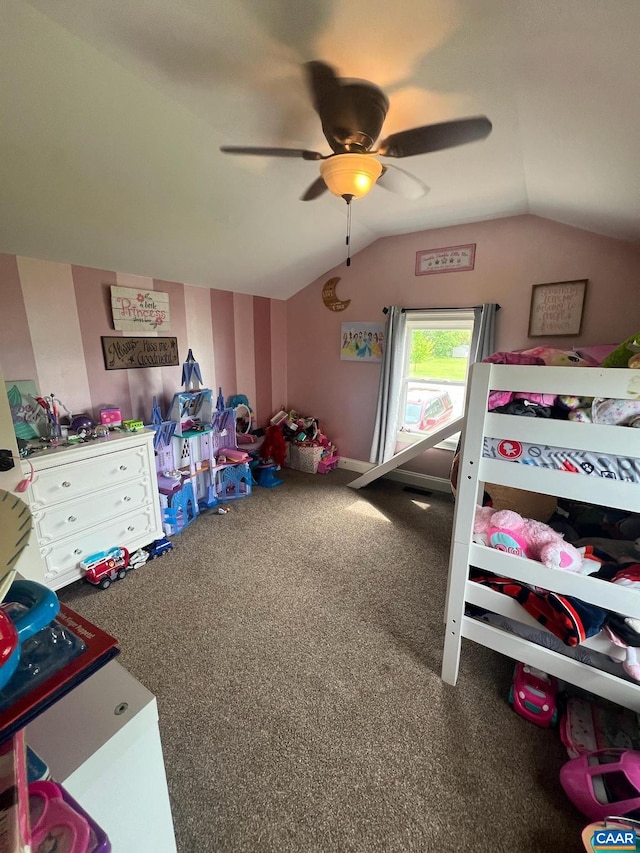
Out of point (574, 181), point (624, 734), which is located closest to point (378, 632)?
point (624, 734)

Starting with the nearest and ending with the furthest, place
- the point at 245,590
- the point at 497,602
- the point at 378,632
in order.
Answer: the point at 497,602, the point at 378,632, the point at 245,590

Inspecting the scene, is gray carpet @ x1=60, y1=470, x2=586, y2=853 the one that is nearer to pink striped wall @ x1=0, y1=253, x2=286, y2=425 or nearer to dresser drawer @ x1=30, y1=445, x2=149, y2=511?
dresser drawer @ x1=30, y1=445, x2=149, y2=511

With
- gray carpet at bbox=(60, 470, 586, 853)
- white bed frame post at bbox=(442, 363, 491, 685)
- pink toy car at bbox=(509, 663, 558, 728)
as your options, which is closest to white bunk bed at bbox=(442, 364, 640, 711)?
white bed frame post at bbox=(442, 363, 491, 685)

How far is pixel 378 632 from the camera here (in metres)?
1.82

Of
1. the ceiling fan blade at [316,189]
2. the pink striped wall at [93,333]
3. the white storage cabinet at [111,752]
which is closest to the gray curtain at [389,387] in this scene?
the pink striped wall at [93,333]

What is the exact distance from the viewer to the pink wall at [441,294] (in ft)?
8.22

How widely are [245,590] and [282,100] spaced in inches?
95.0

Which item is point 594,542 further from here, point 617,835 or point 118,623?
point 118,623

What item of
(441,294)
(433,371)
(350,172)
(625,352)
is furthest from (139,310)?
(625,352)

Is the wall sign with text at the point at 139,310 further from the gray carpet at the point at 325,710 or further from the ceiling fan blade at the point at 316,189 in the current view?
the gray carpet at the point at 325,710

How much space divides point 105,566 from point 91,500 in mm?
407

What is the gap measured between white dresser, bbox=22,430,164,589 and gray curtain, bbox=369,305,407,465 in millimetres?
2119

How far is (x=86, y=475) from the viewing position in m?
2.09

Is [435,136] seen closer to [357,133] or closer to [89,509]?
[357,133]
